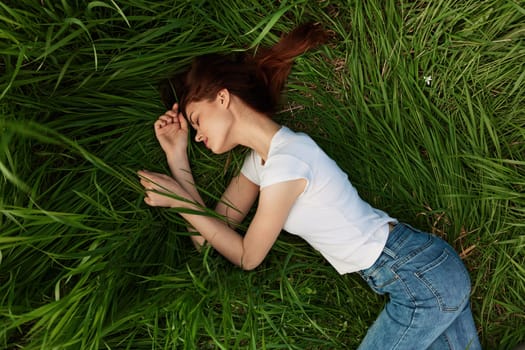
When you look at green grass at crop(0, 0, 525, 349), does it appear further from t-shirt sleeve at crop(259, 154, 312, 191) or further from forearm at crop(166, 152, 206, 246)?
t-shirt sleeve at crop(259, 154, 312, 191)

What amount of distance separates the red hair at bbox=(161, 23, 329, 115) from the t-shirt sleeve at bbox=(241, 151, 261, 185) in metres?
0.20

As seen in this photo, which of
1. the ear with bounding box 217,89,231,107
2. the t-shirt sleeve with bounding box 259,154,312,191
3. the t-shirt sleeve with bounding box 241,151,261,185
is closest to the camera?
the t-shirt sleeve with bounding box 259,154,312,191

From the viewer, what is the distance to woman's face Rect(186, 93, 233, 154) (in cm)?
153

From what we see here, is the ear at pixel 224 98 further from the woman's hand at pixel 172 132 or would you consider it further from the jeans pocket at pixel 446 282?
the jeans pocket at pixel 446 282

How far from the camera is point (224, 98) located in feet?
5.01

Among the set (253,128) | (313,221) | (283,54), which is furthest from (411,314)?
(283,54)

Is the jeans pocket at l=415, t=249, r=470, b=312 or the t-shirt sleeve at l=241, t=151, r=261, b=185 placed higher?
the t-shirt sleeve at l=241, t=151, r=261, b=185

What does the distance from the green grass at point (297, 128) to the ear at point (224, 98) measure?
33 cm

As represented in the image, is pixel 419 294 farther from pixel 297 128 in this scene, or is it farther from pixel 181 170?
pixel 181 170

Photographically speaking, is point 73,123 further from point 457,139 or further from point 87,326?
point 457,139

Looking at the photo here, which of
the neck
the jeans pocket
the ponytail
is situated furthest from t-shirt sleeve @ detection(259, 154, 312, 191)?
the jeans pocket

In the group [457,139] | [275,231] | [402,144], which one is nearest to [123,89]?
[275,231]

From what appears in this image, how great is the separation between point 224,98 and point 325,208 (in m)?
0.53

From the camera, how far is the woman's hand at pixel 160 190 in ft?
5.33
